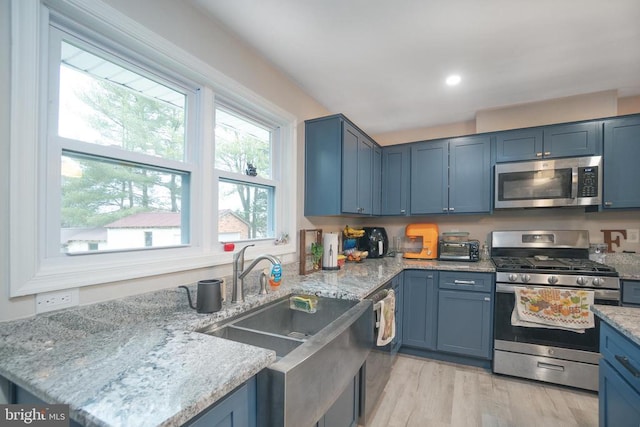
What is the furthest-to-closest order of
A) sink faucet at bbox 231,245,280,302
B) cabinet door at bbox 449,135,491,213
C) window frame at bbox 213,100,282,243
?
cabinet door at bbox 449,135,491,213, window frame at bbox 213,100,282,243, sink faucet at bbox 231,245,280,302

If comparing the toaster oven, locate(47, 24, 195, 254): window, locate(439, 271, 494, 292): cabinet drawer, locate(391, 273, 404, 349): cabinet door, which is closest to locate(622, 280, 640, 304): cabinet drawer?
locate(439, 271, 494, 292): cabinet drawer

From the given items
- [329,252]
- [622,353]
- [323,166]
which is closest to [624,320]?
[622,353]

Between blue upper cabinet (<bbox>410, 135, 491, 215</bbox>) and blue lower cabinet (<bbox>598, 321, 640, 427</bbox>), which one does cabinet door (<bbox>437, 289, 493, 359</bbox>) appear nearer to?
blue upper cabinet (<bbox>410, 135, 491, 215</bbox>)

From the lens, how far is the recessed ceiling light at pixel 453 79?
2.28 meters

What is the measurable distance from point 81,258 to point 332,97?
7.59 ft

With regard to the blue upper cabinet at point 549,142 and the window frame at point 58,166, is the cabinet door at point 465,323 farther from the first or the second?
the window frame at point 58,166

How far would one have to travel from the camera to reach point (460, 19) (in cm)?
164

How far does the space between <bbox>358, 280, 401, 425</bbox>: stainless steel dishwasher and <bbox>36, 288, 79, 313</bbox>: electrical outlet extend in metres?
1.51

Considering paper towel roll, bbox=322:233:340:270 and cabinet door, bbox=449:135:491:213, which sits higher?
cabinet door, bbox=449:135:491:213

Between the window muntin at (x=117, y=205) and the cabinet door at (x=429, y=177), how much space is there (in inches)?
99.6

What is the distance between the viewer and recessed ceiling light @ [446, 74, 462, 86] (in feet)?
7.48

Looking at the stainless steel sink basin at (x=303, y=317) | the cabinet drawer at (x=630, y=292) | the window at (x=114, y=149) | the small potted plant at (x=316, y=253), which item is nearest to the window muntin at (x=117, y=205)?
the window at (x=114, y=149)

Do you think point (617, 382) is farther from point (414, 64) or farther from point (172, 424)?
point (414, 64)

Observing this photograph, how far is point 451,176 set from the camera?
308 cm
